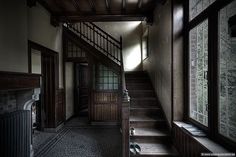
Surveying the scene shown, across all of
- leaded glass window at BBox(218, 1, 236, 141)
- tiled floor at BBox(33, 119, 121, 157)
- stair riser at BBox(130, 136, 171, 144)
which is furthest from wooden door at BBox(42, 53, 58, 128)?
leaded glass window at BBox(218, 1, 236, 141)

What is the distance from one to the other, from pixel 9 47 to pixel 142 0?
3.03m

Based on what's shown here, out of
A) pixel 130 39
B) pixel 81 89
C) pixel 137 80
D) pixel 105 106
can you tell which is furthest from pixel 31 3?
pixel 81 89

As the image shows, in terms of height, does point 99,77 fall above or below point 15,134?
above

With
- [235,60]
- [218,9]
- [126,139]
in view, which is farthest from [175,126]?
[218,9]

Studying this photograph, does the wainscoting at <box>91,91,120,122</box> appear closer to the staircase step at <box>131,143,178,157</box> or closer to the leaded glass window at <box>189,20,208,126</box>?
the staircase step at <box>131,143,178,157</box>

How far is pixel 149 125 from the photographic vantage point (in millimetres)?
3809

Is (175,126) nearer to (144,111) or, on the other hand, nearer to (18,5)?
(144,111)

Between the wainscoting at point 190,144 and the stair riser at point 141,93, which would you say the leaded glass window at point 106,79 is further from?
the wainscoting at point 190,144

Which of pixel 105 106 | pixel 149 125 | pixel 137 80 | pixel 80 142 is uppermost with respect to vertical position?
pixel 137 80

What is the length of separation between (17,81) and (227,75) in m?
2.81

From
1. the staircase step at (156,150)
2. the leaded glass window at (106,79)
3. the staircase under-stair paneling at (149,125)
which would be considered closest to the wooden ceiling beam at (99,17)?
the leaded glass window at (106,79)

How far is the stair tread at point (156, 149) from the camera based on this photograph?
303 cm

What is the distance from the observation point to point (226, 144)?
1984 mm

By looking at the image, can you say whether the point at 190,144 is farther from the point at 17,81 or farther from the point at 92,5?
the point at 92,5
